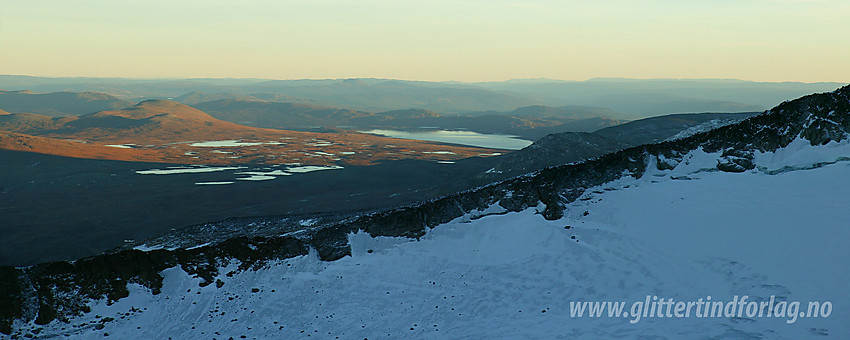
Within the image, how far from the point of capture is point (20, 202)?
5931cm

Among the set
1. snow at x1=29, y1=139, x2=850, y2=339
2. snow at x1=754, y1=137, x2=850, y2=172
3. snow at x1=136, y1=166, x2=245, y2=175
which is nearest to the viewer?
snow at x1=29, y1=139, x2=850, y2=339

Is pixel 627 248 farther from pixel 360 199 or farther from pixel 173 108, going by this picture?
pixel 173 108

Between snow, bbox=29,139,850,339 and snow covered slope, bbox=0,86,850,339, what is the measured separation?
64 mm

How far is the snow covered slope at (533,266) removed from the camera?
15336 mm

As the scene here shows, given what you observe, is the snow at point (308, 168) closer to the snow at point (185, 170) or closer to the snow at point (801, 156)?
the snow at point (185, 170)

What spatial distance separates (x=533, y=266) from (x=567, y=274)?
1.33 m

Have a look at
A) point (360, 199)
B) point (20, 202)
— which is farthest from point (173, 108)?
point (360, 199)

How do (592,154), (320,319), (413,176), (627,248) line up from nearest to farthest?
1. (320,319)
2. (627,248)
3. (592,154)
4. (413,176)

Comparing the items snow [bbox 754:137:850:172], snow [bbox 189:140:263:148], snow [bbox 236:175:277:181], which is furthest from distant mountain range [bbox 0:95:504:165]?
snow [bbox 754:137:850:172]

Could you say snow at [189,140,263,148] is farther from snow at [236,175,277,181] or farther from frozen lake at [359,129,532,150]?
frozen lake at [359,129,532,150]

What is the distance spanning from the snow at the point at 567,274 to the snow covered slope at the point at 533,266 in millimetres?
64

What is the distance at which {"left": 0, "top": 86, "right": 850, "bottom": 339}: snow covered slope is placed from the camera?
15.3 m

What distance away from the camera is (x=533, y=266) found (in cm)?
1909

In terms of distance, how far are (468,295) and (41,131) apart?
169m
